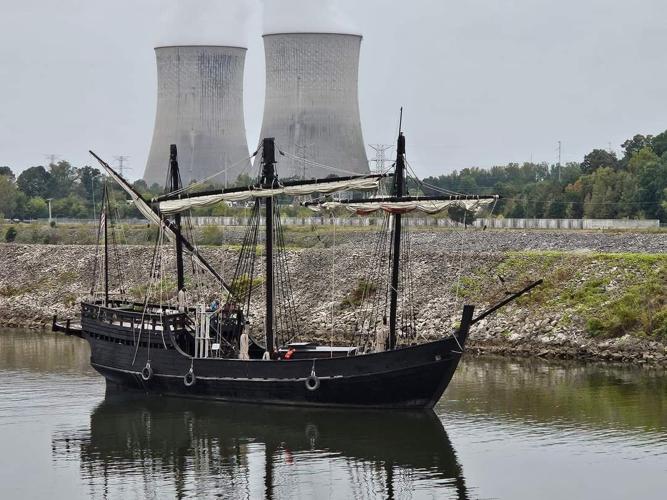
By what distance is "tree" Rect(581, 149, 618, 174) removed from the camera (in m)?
81.7

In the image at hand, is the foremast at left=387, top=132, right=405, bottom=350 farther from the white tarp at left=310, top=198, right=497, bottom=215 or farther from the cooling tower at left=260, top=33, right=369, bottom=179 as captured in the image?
the cooling tower at left=260, top=33, right=369, bottom=179

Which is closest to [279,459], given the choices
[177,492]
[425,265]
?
[177,492]

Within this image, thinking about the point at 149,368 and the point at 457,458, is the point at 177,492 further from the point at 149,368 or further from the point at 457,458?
the point at 149,368

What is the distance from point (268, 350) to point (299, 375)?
4.85 ft

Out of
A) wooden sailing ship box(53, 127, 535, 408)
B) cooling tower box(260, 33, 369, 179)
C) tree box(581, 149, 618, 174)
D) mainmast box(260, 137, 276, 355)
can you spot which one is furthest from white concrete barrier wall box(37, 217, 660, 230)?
mainmast box(260, 137, 276, 355)

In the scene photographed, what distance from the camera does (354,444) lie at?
91.1 feet

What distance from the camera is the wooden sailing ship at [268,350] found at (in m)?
30.5

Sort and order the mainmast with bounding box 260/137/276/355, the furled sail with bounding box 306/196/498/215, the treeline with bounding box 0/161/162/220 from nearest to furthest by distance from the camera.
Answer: the mainmast with bounding box 260/137/276/355, the furled sail with bounding box 306/196/498/215, the treeline with bounding box 0/161/162/220

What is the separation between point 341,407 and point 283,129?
5370cm

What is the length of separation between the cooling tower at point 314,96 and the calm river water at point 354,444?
1894 inches

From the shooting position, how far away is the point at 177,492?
24.4m

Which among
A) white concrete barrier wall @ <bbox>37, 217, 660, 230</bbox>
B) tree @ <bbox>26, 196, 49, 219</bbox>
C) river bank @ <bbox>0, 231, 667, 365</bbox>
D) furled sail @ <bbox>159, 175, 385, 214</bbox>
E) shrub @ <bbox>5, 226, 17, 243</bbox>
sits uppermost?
tree @ <bbox>26, 196, 49, 219</bbox>

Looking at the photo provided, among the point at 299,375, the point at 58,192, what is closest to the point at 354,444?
the point at 299,375

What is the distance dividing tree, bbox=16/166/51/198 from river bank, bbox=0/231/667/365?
1774 inches
